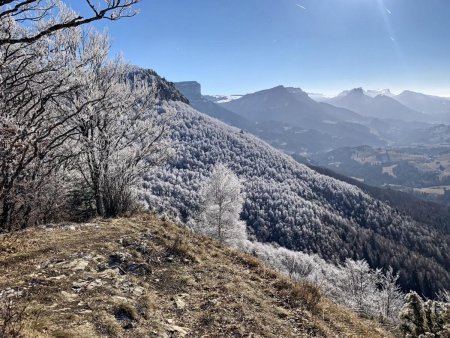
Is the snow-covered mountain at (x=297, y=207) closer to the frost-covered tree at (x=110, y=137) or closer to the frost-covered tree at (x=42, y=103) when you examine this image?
the frost-covered tree at (x=110, y=137)

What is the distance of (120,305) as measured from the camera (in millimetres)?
7129

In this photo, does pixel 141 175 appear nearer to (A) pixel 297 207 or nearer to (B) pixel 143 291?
(B) pixel 143 291

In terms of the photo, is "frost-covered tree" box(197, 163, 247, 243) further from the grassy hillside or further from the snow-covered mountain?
the snow-covered mountain

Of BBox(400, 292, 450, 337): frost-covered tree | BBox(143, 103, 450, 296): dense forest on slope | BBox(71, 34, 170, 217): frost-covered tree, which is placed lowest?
BBox(143, 103, 450, 296): dense forest on slope

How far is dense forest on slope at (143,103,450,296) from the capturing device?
5030 inches

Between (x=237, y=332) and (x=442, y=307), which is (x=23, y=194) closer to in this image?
(x=237, y=332)

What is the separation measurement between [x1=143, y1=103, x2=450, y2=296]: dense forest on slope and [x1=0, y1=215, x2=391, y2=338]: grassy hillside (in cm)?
8503

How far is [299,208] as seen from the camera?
492ft

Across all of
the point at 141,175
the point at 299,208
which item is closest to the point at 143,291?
the point at 141,175

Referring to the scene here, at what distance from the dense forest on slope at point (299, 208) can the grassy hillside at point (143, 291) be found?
85030mm

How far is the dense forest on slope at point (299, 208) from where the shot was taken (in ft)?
419

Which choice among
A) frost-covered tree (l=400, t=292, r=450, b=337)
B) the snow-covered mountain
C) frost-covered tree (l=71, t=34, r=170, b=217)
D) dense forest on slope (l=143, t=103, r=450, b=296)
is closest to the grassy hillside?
frost-covered tree (l=400, t=292, r=450, b=337)

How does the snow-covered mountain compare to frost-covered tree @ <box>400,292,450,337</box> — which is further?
the snow-covered mountain

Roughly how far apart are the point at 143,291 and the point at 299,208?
481 feet
